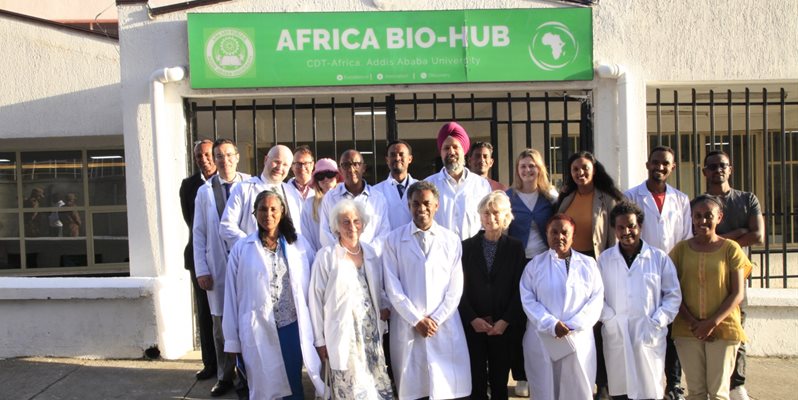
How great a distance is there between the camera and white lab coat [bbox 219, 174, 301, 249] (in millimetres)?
4652

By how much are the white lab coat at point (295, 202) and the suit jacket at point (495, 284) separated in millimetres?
1225

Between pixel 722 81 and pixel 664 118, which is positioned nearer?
pixel 722 81

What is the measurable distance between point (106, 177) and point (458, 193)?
23.0ft

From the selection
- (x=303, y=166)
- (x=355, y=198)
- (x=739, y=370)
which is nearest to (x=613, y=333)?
(x=739, y=370)

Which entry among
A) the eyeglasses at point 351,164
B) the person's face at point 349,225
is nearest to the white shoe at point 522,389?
the person's face at point 349,225

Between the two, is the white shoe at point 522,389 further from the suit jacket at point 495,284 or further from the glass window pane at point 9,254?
the glass window pane at point 9,254

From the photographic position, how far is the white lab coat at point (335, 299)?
153 inches

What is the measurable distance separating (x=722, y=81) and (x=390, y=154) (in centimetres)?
322

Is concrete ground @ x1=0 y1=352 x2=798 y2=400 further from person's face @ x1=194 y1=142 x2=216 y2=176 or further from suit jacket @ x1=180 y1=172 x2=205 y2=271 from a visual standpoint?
person's face @ x1=194 y1=142 x2=216 y2=176

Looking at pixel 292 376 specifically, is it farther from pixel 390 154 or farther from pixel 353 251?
pixel 390 154

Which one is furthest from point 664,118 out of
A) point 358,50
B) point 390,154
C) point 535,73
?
point 390,154

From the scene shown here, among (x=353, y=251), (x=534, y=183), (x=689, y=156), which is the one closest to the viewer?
(x=353, y=251)

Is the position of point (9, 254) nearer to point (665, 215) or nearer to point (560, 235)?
point (560, 235)

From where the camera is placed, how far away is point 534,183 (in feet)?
15.3
